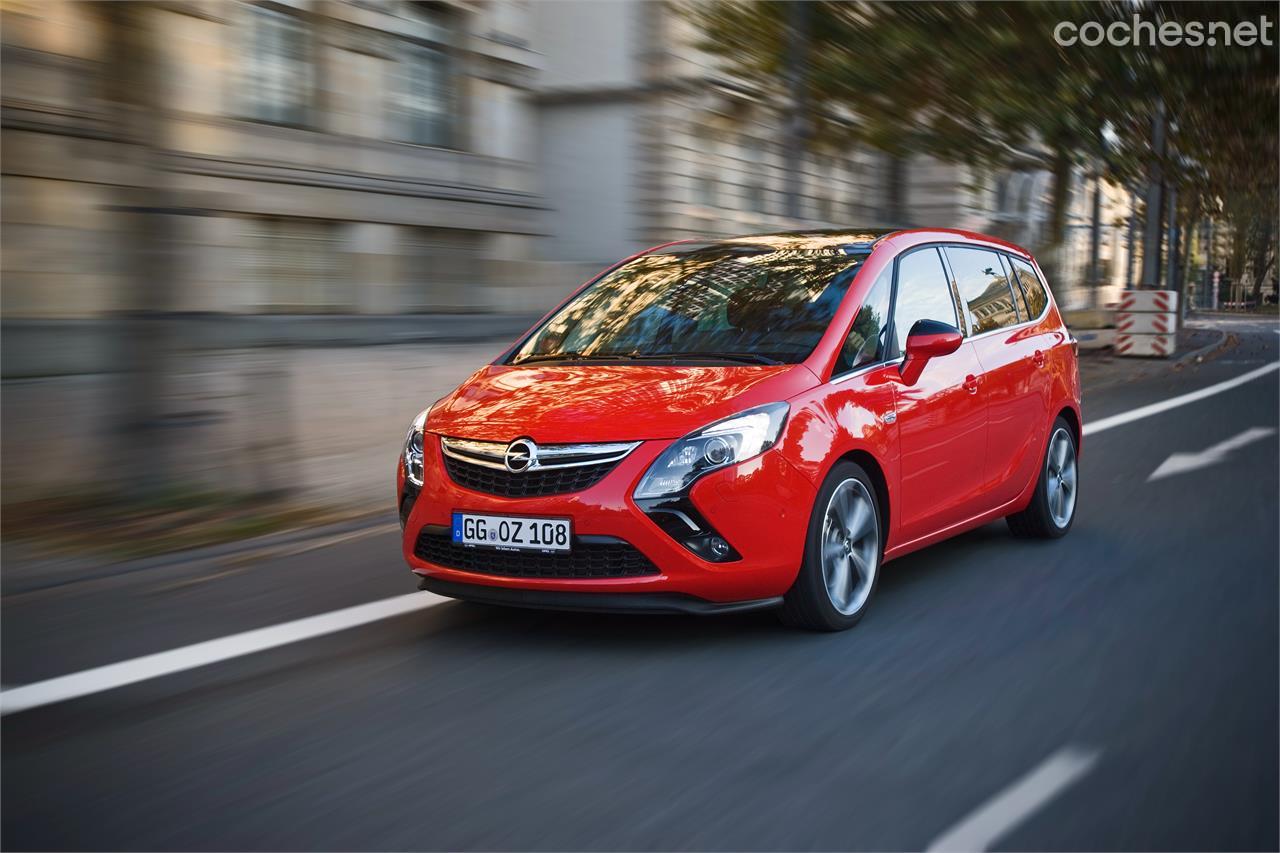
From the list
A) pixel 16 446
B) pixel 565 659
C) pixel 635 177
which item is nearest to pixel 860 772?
pixel 565 659

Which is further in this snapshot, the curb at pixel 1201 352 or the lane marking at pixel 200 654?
the curb at pixel 1201 352

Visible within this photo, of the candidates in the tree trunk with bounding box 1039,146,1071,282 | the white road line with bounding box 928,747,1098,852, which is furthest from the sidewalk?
the white road line with bounding box 928,747,1098,852

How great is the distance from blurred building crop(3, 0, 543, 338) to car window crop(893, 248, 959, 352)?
8.35 m

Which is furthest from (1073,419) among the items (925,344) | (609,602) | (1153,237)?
(1153,237)

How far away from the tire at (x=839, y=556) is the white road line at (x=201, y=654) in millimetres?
1540

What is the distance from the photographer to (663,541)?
4.74 metres

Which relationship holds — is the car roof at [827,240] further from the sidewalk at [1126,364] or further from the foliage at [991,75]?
the sidewalk at [1126,364]

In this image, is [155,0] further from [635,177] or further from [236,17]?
[635,177]

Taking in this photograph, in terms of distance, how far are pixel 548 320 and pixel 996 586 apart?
2301 millimetres

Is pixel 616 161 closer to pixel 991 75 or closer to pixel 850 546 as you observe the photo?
pixel 991 75

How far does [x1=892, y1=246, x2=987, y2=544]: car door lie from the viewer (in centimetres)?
566

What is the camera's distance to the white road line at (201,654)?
175 inches

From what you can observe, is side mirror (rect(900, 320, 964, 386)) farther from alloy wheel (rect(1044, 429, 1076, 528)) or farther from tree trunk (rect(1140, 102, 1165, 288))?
tree trunk (rect(1140, 102, 1165, 288))

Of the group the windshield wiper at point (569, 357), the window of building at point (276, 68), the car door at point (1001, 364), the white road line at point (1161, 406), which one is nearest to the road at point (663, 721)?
the car door at point (1001, 364)
